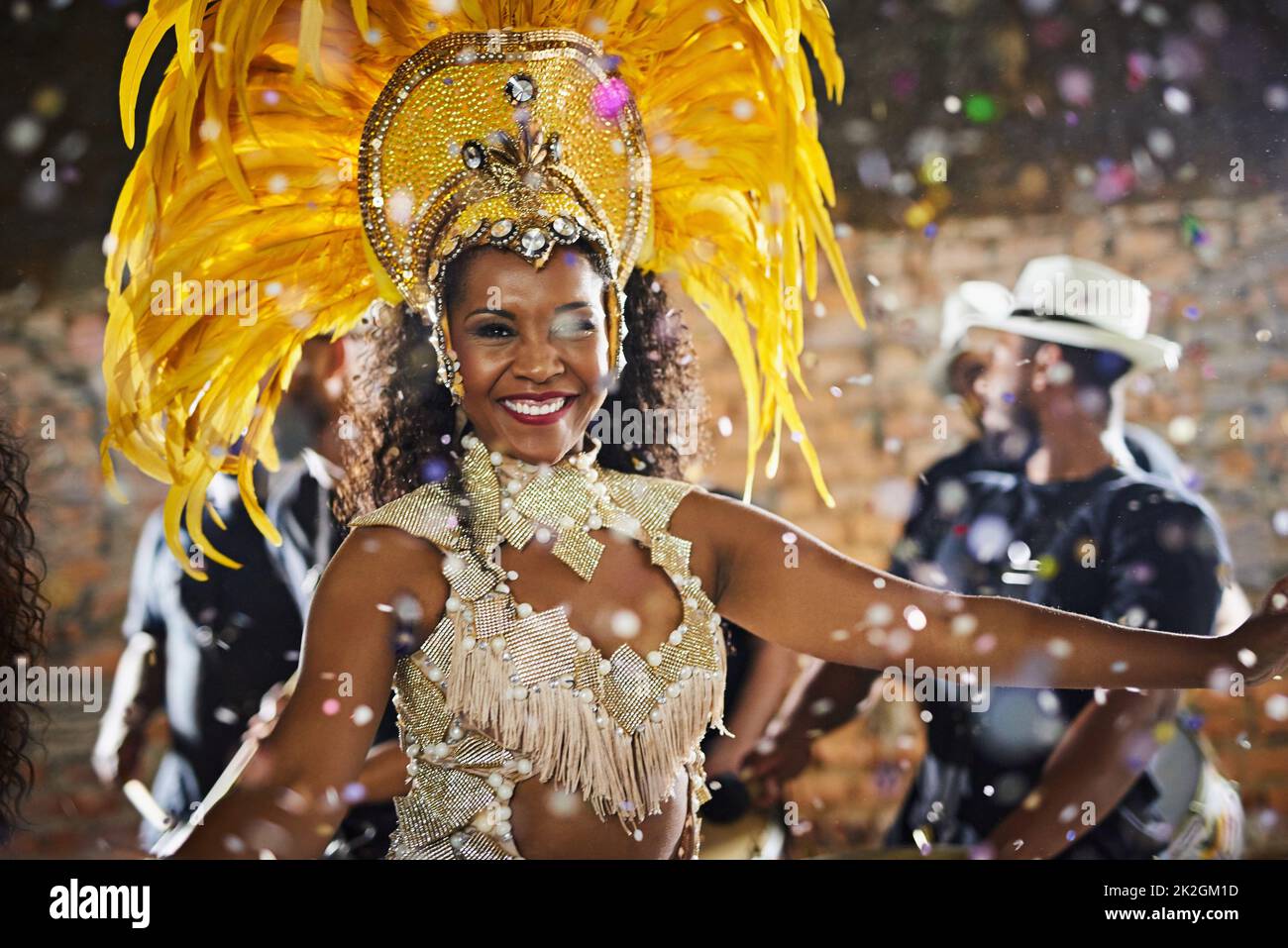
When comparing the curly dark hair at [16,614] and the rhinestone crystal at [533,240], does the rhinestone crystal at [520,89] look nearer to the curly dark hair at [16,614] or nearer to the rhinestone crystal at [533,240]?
the rhinestone crystal at [533,240]

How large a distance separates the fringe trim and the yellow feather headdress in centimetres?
57

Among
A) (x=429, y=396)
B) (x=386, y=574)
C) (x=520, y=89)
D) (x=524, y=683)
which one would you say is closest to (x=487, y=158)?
(x=520, y=89)

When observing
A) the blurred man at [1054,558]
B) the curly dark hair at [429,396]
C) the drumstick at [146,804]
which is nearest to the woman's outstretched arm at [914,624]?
the curly dark hair at [429,396]

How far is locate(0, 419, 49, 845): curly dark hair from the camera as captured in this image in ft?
8.71

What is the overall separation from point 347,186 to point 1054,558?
5.43 feet

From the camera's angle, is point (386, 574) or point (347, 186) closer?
point (386, 574)

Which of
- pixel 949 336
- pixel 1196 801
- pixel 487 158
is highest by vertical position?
pixel 487 158

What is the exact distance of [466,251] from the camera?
212cm

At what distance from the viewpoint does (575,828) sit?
2.11 meters

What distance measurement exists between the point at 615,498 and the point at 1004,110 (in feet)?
4.23

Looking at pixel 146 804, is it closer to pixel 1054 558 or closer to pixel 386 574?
pixel 386 574

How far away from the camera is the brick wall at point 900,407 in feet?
8.85

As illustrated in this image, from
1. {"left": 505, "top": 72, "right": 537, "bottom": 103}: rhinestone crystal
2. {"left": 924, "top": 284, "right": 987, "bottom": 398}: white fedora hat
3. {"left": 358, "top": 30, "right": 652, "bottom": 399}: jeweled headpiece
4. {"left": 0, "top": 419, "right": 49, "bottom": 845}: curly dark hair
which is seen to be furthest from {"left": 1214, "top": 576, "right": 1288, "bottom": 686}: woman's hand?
{"left": 0, "top": 419, "right": 49, "bottom": 845}: curly dark hair
